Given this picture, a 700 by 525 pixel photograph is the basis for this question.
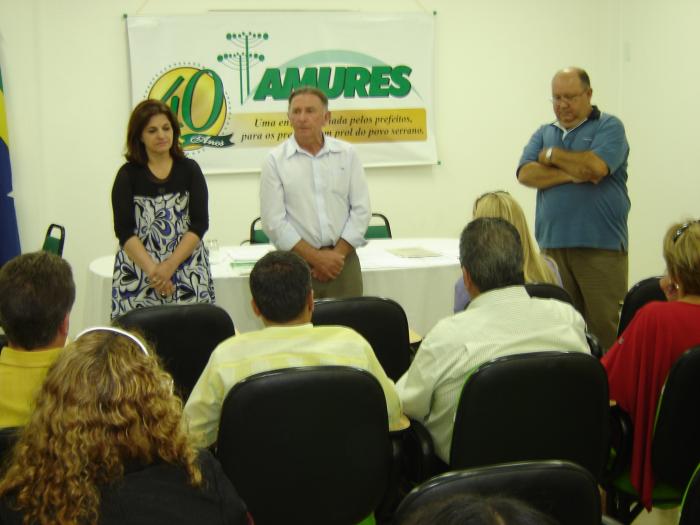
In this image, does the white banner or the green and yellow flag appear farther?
the white banner

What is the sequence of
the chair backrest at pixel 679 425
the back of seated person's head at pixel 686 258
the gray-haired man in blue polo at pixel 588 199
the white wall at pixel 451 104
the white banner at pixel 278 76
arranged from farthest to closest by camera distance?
the white banner at pixel 278 76 → the white wall at pixel 451 104 → the gray-haired man in blue polo at pixel 588 199 → the back of seated person's head at pixel 686 258 → the chair backrest at pixel 679 425

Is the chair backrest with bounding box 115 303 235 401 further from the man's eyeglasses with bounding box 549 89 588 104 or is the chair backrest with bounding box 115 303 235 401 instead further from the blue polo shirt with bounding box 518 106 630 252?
the man's eyeglasses with bounding box 549 89 588 104

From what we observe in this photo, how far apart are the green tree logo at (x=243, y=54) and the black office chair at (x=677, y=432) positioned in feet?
15.1

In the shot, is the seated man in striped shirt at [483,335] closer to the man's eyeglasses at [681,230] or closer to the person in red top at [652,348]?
the person in red top at [652,348]

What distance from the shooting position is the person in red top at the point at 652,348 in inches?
85.8

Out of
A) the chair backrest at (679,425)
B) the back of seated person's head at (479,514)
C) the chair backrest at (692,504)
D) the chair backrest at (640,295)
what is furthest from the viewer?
the chair backrest at (640,295)

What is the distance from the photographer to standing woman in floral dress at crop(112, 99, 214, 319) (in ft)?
10.6

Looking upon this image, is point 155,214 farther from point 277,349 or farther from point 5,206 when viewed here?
point 5,206

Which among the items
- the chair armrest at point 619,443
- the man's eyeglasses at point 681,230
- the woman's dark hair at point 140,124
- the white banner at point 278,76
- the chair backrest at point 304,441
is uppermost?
the white banner at point 278,76

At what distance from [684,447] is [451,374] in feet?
2.19

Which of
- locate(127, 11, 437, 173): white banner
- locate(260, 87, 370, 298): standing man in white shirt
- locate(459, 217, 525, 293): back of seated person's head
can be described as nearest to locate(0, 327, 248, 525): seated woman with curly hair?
locate(459, 217, 525, 293): back of seated person's head

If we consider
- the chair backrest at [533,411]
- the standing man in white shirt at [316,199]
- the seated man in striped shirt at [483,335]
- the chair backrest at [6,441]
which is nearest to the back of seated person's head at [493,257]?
the seated man in striped shirt at [483,335]

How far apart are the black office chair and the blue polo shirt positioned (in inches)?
69.2

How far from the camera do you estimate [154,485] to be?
4.13 ft
